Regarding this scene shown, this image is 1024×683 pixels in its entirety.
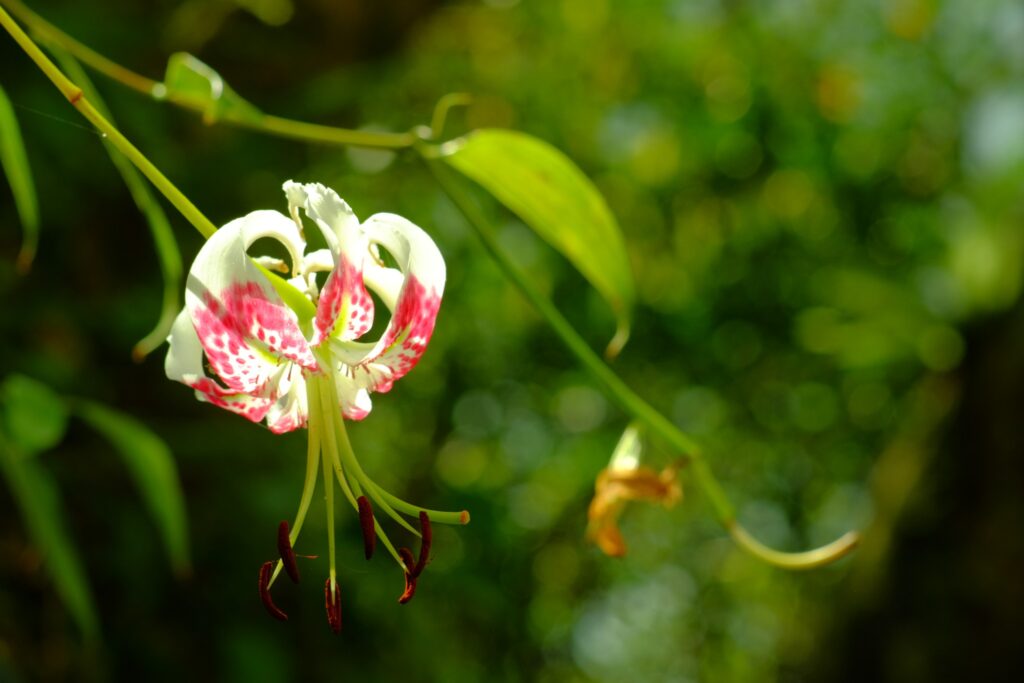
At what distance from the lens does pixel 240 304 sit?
37cm

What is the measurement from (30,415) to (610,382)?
332 millimetres

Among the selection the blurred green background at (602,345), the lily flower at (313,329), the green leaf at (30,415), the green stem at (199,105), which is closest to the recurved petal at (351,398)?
the lily flower at (313,329)

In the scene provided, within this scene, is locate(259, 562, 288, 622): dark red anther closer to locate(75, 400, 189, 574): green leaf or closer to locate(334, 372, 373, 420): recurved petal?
locate(334, 372, 373, 420): recurved petal

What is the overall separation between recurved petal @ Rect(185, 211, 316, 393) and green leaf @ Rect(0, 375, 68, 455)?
0.26m

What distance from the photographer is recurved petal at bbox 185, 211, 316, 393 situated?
0.36 metres

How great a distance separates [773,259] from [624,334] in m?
1.81

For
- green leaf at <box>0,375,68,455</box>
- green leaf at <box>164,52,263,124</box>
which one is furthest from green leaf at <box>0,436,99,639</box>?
green leaf at <box>164,52,263,124</box>

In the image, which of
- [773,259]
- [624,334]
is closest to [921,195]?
[773,259]

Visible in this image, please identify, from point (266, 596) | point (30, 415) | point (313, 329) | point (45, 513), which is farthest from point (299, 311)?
point (45, 513)

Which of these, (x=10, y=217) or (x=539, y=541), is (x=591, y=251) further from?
(x=539, y=541)

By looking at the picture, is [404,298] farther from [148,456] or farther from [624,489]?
[148,456]

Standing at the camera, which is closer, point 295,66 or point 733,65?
point 295,66

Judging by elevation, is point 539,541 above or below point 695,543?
above

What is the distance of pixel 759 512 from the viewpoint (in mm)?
2689
